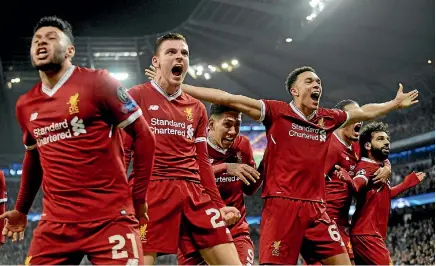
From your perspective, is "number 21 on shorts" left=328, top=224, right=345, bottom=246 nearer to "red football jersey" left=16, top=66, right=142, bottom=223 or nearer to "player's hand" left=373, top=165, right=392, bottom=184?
"player's hand" left=373, top=165, right=392, bottom=184

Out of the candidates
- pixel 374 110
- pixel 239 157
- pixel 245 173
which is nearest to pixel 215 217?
pixel 245 173

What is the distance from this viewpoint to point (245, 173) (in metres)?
5.21

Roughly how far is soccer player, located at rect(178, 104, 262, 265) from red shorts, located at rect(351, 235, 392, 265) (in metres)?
1.95

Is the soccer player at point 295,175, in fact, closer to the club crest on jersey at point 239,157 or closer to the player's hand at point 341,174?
the club crest on jersey at point 239,157

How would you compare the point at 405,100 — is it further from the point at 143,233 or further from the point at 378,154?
the point at 143,233

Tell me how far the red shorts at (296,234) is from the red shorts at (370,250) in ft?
6.72

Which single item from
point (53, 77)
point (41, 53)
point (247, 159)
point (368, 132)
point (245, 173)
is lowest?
point (245, 173)

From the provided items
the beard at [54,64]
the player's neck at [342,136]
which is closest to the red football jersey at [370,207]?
the player's neck at [342,136]

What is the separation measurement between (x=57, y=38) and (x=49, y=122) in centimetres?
49

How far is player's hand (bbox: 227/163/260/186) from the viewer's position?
5195mm

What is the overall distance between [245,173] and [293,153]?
48cm

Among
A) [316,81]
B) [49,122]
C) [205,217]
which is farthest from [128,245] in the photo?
[316,81]

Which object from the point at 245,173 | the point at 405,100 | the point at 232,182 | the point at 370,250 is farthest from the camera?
the point at 370,250

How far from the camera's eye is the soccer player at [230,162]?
5.51m
